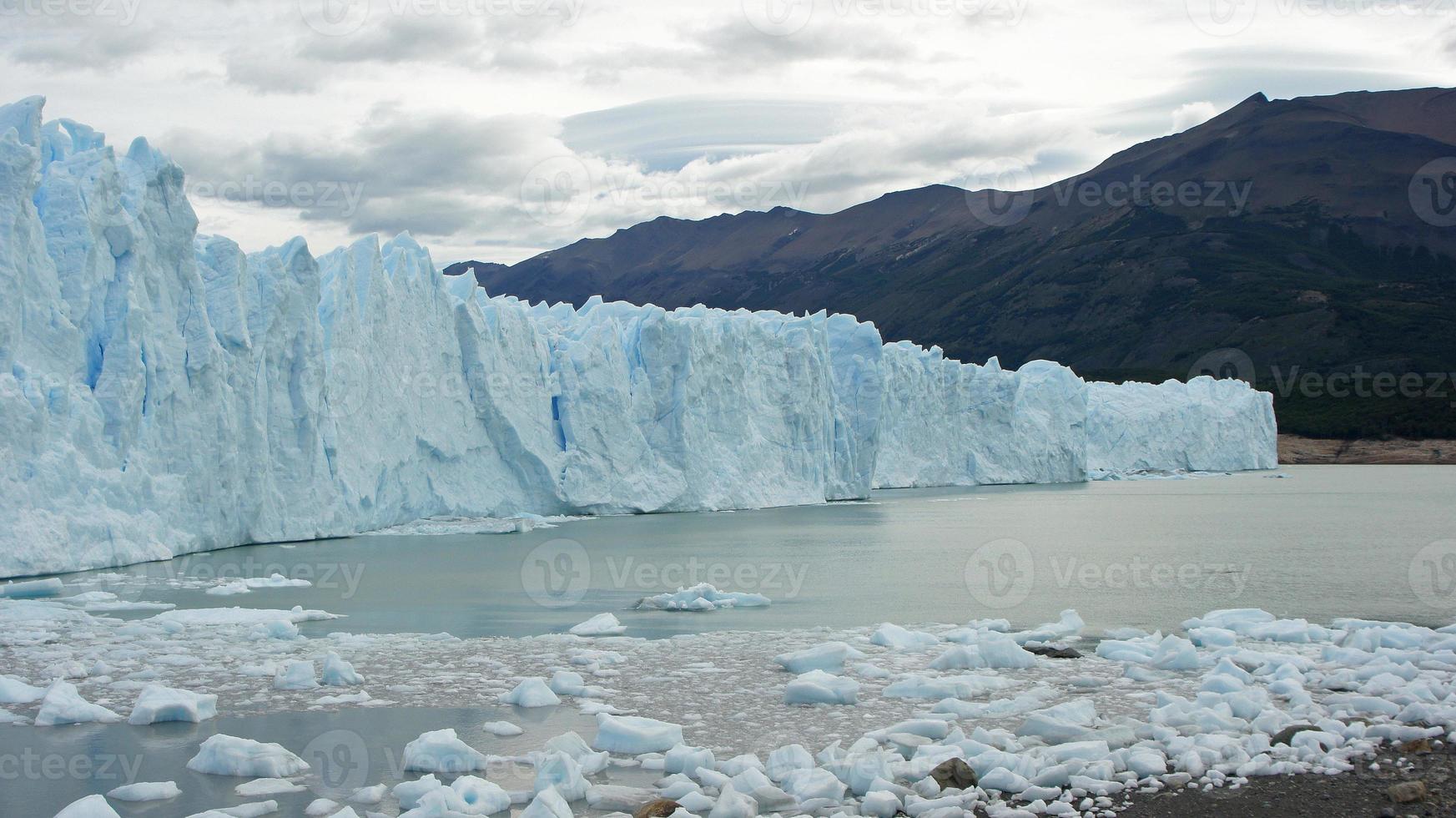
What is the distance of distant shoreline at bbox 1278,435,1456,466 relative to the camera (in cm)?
5556

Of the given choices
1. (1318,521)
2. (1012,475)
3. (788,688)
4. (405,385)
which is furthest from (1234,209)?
(788,688)

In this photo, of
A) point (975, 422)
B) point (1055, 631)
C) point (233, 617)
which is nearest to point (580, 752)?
point (1055, 631)

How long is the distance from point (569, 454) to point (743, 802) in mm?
20644

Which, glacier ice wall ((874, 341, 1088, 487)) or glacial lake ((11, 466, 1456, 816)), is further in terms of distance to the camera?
glacier ice wall ((874, 341, 1088, 487))

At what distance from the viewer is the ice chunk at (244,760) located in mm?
6695

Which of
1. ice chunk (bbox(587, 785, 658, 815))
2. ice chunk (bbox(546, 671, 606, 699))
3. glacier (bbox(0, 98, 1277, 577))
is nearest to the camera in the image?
ice chunk (bbox(587, 785, 658, 815))

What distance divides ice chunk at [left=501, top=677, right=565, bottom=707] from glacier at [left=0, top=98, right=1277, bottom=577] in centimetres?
885

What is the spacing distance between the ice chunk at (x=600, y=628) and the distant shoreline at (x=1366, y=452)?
54453 millimetres

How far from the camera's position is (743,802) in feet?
19.7

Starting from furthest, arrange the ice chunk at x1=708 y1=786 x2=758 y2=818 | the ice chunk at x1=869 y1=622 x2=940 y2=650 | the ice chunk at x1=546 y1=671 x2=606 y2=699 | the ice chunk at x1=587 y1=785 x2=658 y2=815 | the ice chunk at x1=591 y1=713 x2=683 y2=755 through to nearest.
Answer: the ice chunk at x1=869 y1=622 x2=940 y2=650 < the ice chunk at x1=546 y1=671 x2=606 y2=699 < the ice chunk at x1=591 y1=713 x2=683 y2=755 < the ice chunk at x1=587 y1=785 x2=658 y2=815 < the ice chunk at x1=708 y1=786 x2=758 y2=818

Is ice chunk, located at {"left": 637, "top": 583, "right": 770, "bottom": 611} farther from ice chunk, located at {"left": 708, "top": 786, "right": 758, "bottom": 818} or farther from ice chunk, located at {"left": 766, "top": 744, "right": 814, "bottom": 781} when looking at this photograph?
ice chunk, located at {"left": 708, "top": 786, "right": 758, "bottom": 818}

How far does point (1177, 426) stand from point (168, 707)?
156ft

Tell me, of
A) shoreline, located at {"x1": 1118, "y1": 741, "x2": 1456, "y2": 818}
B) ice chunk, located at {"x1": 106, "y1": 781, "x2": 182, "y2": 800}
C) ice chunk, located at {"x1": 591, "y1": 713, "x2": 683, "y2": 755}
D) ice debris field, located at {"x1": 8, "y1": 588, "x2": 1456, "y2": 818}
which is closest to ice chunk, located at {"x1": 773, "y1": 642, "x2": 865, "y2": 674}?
ice debris field, located at {"x1": 8, "y1": 588, "x2": 1456, "y2": 818}

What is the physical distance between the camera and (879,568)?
17359 millimetres
